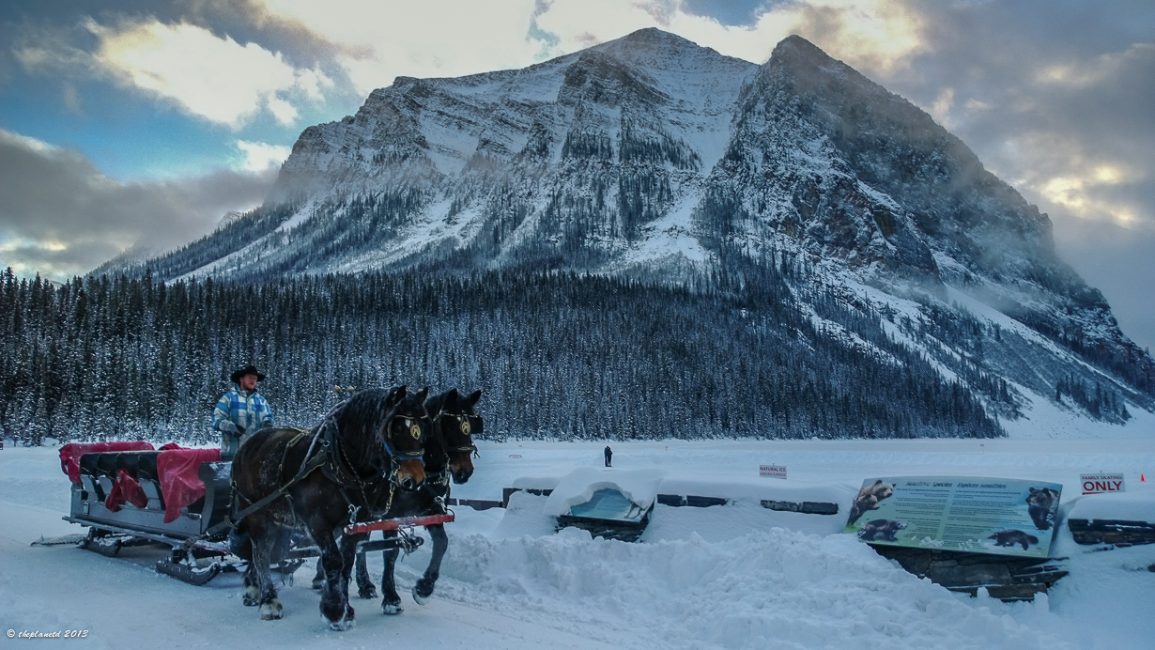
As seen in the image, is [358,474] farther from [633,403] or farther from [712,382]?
[712,382]

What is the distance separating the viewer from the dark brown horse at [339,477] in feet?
22.2

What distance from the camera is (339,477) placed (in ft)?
23.0

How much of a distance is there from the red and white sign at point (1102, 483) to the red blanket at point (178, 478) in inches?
462

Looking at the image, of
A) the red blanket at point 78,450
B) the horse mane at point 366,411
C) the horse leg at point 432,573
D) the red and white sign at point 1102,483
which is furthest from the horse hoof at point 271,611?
the red and white sign at point 1102,483

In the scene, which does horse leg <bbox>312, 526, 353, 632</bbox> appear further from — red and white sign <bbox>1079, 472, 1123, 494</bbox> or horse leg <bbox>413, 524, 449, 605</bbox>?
red and white sign <bbox>1079, 472, 1123, 494</bbox>

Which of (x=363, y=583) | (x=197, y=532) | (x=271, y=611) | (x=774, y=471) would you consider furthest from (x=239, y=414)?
(x=774, y=471)

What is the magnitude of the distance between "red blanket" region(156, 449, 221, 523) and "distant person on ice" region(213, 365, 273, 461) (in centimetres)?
41

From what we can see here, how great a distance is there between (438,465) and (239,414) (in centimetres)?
370

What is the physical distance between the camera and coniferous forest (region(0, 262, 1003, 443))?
6606cm

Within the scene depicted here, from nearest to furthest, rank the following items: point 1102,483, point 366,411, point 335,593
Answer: point 335,593 < point 366,411 < point 1102,483

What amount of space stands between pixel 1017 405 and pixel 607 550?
18746cm

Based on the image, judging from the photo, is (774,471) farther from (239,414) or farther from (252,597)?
(252,597)

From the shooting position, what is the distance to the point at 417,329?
10700 cm

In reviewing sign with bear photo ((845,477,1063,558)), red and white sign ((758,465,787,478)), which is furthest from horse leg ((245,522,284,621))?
red and white sign ((758,465,787,478))
